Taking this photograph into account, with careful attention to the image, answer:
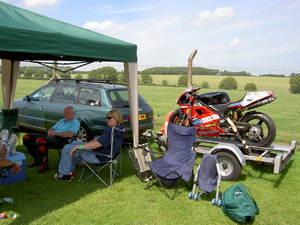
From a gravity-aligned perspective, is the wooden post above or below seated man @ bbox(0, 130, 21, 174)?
above

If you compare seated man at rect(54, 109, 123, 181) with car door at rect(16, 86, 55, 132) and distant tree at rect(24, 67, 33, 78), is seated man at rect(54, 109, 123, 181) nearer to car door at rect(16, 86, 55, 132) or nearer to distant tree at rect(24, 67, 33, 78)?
car door at rect(16, 86, 55, 132)

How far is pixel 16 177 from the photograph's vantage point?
4.48 meters

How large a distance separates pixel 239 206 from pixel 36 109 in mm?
5679

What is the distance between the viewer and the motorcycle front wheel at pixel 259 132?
507 centimetres

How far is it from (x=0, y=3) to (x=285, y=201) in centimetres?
482

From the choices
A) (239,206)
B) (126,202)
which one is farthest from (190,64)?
(239,206)

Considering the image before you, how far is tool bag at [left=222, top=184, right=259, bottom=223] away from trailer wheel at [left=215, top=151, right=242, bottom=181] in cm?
97

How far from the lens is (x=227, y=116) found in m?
5.53

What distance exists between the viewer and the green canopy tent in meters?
3.55

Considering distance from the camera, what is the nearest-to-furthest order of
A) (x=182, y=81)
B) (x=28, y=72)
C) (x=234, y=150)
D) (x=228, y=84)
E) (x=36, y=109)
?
(x=234, y=150), (x=36, y=109), (x=228, y=84), (x=182, y=81), (x=28, y=72)

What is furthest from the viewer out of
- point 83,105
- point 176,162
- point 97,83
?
point 97,83

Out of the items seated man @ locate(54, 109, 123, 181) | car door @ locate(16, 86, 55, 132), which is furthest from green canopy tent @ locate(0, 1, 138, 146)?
car door @ locate(16, 86, 55, 132)

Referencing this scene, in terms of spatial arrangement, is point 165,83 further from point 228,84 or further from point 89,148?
point 89,148

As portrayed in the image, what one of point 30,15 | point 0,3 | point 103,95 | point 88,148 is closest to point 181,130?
point 88,148
